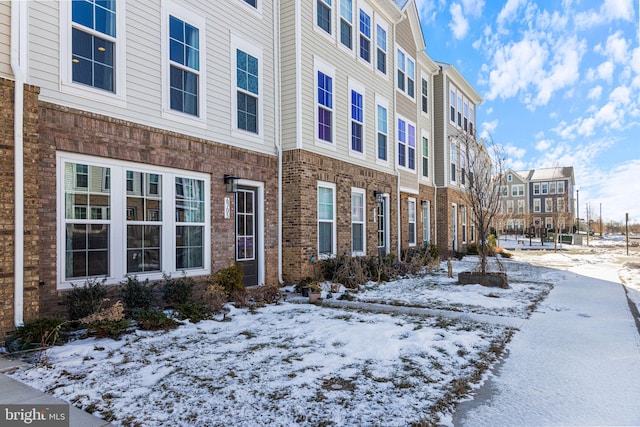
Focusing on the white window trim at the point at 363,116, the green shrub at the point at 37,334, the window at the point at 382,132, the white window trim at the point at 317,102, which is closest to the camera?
the green shrub at the point at 37,334

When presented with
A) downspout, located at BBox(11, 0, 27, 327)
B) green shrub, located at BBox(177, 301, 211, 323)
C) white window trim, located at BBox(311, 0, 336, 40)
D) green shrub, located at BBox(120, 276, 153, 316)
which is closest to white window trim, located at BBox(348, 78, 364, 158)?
white window trim, located at BBox(311, 0, 336, 40)

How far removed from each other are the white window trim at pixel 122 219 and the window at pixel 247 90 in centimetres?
182

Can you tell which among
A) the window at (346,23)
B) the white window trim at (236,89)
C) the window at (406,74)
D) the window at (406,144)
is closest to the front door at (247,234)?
the white window trim at (236,89)

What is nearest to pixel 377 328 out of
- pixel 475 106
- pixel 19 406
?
pixel 19 406

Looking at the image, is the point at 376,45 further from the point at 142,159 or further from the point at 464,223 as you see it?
the point at 464,223

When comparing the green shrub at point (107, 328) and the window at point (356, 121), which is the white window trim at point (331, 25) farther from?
the green shrub at point (107, 328)

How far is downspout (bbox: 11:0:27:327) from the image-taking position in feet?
16.6

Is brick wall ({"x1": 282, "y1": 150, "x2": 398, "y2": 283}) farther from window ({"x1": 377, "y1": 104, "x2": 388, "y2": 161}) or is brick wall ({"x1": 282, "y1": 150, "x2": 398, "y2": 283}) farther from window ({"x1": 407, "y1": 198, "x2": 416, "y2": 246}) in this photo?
window ({"x1": 407, "y1": 198, "x2": 416, "y2": 246})

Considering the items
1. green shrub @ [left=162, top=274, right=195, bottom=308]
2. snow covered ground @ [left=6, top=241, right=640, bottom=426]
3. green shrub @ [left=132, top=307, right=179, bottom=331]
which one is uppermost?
green shrub @ [left=162, top=274, right=195, bottom=308]

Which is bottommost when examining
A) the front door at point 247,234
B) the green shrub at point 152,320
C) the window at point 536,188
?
the green shrub at point 152,320

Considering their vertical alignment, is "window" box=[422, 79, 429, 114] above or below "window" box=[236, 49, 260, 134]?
above

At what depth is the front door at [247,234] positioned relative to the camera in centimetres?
907

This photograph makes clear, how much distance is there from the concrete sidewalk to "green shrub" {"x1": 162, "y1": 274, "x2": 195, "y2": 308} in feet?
9.64

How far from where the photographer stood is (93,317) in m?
5.33
